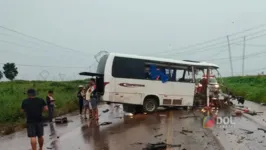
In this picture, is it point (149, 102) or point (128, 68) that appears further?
point (149, 102)

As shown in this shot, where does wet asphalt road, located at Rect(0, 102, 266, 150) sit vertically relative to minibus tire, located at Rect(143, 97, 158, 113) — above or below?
below

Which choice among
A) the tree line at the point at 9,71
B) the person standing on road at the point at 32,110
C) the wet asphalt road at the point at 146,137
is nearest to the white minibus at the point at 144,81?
the wet asphalt road at the point at 146,137

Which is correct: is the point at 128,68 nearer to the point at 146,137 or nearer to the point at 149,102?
the point at 149,102

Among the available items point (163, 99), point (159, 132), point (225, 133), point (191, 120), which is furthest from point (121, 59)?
point (225, 133)

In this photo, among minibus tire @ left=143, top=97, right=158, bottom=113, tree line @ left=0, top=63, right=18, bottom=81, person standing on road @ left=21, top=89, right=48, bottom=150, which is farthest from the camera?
tree line @ left=0, top=63, right=18, bottom=81

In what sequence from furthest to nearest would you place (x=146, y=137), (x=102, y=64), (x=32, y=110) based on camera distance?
(x=102, y=64) → (x=146, y=137) → (x=32, y=110)

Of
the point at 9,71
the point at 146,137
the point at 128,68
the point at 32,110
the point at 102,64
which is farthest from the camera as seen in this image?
the point at 9,71

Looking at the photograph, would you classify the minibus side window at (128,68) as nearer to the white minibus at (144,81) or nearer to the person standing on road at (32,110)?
the white minibus at (144,81)

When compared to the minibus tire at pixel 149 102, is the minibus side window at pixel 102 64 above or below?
above

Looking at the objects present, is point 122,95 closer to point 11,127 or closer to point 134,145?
point 11,127

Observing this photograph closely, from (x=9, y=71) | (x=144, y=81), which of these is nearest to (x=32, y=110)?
(x=144, y=81)

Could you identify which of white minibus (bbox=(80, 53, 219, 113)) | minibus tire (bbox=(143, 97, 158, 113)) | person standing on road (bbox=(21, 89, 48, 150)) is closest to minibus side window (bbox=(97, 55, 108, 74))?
white minibus (bbox=(80, 53, 219, 113))

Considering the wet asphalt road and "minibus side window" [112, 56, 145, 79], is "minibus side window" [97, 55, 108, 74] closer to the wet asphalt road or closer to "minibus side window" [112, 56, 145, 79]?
"minibus side window" [112, 56, 145, 79]

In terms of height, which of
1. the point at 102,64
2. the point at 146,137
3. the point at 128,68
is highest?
the point at 102,64
